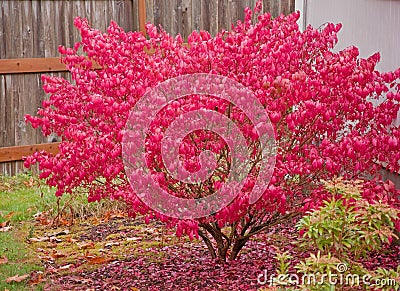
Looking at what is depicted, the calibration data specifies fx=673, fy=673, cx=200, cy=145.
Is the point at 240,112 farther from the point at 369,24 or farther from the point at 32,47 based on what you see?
the point at 32,47

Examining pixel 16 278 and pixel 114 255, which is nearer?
pixel 16 278

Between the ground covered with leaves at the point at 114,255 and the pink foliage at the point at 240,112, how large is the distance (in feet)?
2.06

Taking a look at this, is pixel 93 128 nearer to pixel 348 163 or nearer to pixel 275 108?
pixel 275 108

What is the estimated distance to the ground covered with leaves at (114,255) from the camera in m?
5.22

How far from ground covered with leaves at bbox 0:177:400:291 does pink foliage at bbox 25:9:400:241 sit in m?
0.63

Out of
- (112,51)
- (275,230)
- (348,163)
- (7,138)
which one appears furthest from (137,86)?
(7,138)

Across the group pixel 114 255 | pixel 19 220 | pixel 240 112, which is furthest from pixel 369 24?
pixel 19 220

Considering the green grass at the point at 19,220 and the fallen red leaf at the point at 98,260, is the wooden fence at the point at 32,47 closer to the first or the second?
the green grass at the point at 19,220

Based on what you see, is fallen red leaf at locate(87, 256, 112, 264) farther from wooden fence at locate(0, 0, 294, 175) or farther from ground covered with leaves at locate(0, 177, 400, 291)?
wooden fence at locate(0, 0, 294, 175)

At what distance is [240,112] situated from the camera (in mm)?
4477

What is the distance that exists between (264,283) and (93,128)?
1690 mm

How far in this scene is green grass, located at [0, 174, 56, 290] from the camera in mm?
5617

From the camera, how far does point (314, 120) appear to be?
15.7 feet

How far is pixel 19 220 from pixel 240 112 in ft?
11.9
